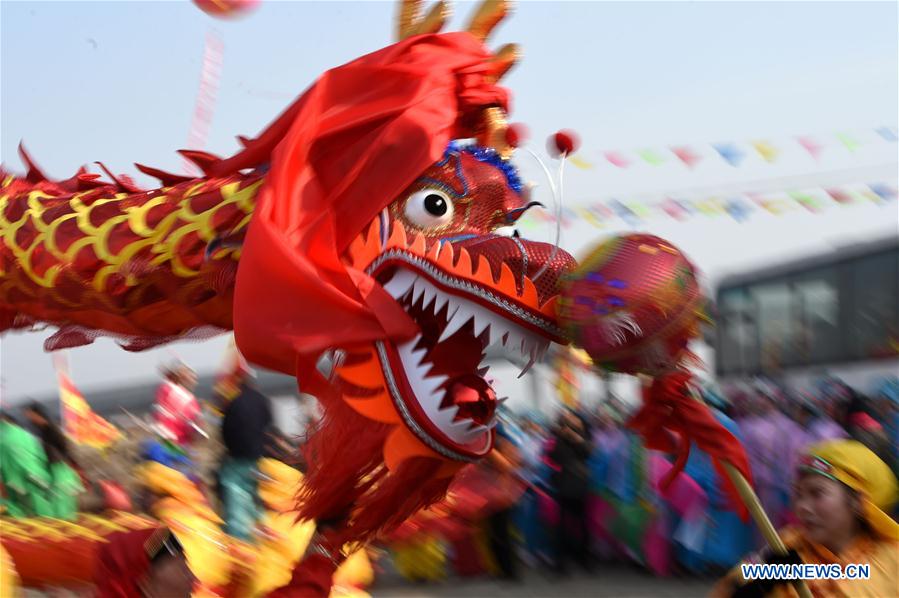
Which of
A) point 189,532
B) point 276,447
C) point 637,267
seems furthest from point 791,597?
point 276,447

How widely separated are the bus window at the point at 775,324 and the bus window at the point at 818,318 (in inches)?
4.1

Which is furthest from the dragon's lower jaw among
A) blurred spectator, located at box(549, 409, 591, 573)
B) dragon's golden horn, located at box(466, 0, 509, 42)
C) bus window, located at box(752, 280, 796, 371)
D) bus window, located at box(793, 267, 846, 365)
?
bus window, located at box(752, 280, 796, 371)

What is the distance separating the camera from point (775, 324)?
389 inches

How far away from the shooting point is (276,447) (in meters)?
5.88

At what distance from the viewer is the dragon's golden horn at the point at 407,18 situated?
3.47 meters

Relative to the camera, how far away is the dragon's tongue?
317 centimetres

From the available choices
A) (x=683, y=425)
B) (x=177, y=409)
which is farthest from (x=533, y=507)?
(x=683, y=425)

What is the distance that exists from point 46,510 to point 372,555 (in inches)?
65.2

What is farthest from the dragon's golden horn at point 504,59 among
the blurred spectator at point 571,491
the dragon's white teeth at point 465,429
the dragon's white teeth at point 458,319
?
the blurred spectator at point 571,491

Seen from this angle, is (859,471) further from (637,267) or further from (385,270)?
(385,270)

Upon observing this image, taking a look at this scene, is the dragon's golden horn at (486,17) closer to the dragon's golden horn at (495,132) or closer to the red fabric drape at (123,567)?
the dragon's golden horn at (495,132)

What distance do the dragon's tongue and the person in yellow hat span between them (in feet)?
2.75

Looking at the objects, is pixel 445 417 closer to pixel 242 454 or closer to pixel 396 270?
pixel 396 270

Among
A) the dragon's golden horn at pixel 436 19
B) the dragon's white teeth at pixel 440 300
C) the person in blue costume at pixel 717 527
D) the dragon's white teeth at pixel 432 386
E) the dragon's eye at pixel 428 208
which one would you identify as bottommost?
the person in blue costume at pixel 717 527
